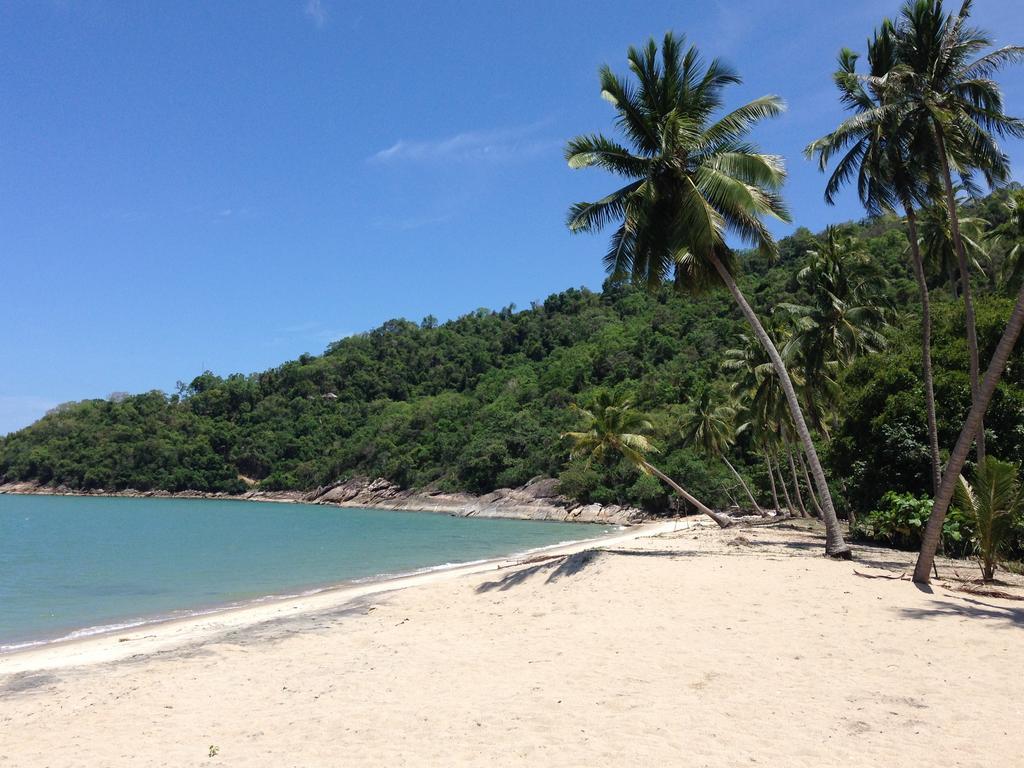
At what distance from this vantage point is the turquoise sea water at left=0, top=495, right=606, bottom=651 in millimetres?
18250

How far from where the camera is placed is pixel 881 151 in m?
16.8

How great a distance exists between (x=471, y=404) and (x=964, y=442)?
3529 inches

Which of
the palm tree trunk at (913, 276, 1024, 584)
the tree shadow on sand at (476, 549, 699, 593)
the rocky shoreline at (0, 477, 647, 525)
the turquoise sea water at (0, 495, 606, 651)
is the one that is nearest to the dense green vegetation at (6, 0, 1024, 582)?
the palm tree trunk at (913, 276, 1024, 584)

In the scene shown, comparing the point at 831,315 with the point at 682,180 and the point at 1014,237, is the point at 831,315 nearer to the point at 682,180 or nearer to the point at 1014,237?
the point at 1014,237

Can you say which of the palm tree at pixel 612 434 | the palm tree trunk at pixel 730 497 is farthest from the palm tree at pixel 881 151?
the palm tree trunk at pixel 730 497

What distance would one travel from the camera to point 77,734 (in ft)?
23.2

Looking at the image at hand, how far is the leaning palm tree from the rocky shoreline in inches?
1581

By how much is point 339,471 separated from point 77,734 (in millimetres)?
96419

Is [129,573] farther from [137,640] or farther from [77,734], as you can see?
[77,734]

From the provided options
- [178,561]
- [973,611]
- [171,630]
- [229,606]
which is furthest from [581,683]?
[178,561]

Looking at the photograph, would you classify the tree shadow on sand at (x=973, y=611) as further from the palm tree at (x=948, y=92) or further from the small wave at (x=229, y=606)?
the small wave at (x=229, y=606)

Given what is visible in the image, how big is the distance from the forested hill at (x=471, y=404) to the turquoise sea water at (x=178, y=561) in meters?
16.8

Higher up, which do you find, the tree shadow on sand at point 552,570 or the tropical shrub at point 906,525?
the tropical shrub at point 906,525

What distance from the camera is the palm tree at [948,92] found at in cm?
1545
